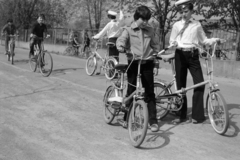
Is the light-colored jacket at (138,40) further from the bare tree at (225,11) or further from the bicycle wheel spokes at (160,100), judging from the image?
the bare tree at (225,11)

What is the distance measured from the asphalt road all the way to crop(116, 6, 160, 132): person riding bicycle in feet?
1.88

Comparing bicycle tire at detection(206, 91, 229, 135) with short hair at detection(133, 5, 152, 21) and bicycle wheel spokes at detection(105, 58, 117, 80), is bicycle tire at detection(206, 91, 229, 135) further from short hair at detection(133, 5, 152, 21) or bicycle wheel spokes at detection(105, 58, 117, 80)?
bicycle wheel spokes at detection(105, 58, 117, 80)

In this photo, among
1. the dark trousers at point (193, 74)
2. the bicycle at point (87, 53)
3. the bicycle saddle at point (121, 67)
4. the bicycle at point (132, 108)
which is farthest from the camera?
the bicycle at point (87, 53)

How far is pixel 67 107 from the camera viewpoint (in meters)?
6.84

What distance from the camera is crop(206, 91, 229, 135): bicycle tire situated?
16.9 feet

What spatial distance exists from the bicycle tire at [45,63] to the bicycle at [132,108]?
211 inches

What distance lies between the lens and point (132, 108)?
4871 millimetres

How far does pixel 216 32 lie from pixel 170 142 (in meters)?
11.8

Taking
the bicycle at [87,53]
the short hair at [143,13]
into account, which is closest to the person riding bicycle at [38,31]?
the short hair at [143,13]

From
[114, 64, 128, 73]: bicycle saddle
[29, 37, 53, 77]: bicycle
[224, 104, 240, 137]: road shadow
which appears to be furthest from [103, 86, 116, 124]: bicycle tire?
[29, 37, 53, 77]: bicycle

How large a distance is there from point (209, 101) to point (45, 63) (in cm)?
671

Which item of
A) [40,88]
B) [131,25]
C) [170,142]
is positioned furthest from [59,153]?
[40,88]

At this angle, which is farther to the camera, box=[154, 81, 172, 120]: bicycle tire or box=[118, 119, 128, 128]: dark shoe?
box=[154, 81, 172, 120]: bicycle tire

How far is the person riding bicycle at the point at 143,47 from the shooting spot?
5109 mm
